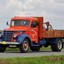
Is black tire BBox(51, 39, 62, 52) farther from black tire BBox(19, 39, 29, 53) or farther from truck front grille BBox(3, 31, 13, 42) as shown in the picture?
truck front grille BBox(3, 31, 13, 42)

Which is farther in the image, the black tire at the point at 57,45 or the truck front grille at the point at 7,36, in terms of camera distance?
the black tire at the point at 57,45

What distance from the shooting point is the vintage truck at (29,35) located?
28.4 meters

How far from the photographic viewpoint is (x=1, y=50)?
29.7 metres

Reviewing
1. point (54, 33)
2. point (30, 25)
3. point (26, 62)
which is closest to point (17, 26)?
point (30, 25)

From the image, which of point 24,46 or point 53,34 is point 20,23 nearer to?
point 24,46

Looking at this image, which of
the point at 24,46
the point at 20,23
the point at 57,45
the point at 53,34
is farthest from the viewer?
the point at 57,45

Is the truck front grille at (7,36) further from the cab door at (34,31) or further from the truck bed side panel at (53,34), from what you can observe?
the truck bed side panel at (53,34)

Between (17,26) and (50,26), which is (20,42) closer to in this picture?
(17,26)

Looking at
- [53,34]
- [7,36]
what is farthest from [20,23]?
[53,34]

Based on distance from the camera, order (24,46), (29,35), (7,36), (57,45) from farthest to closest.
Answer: (57,45) → (29,35) → (7,36) → (24,46)

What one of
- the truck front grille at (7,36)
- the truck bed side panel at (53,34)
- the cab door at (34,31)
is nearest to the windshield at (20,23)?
the cab door at (34,31)

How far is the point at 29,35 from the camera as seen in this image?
96.4ft

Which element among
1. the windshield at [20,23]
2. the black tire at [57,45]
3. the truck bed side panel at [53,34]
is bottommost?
the black tire at [57,45]

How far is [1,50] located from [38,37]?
9.82ft
